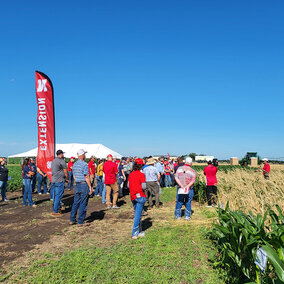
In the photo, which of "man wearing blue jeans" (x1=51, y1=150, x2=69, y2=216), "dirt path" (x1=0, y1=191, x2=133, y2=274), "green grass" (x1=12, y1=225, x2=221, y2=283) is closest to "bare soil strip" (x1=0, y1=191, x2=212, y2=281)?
"dirt path" (x1=0, y1=191, x2=133, y2=274)

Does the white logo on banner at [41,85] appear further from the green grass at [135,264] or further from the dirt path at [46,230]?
the green grass at [135,264]

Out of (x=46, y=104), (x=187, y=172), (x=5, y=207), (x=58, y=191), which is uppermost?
(x=46, y=104)

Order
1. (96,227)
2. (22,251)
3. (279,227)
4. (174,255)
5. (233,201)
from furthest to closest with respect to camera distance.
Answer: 1. (96,227)
2. (233,201)
3. (22,251)
4. (174,255)
5. (279,227)

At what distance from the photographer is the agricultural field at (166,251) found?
3541mm

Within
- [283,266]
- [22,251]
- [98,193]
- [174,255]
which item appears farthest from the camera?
[98,193]

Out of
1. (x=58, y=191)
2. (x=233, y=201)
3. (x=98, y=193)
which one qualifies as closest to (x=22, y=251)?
(x=58, y=191)

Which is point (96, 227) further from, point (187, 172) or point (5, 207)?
point (5, 207)

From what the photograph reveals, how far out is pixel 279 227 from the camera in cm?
309

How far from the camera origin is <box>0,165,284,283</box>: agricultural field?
139 inches

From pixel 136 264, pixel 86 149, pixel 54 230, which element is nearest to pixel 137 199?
pixel 136 264

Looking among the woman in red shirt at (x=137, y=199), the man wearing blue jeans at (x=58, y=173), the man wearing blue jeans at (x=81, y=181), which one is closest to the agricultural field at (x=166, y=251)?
the woman in red shirt at (x=137, y=199)

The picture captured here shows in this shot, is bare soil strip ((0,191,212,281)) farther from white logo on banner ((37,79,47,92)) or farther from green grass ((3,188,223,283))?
white logo on banner ((37,79,47,92))

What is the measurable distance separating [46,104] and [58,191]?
147 inches

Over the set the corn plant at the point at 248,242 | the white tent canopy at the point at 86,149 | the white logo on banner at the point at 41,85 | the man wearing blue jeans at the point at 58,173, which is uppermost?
the white logo on banner at the point at 41,85
